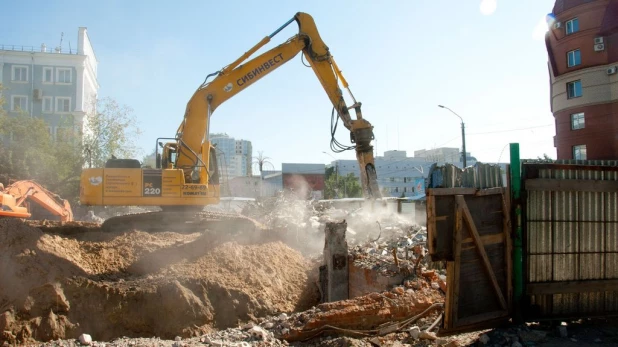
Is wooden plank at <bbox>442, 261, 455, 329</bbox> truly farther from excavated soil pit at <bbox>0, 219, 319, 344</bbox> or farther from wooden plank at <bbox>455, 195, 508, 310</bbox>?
excavated soil pit at <bbox>0, 219, 319, 344</bbox>

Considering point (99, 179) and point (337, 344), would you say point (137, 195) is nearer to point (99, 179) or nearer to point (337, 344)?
point (99, 179)

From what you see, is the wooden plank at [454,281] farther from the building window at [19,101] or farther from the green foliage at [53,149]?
the building window at [19,101]

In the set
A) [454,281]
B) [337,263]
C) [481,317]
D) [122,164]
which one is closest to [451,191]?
[454,281]

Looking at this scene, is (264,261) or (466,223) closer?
(466,223)

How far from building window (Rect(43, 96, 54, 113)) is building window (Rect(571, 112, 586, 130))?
41827 mm

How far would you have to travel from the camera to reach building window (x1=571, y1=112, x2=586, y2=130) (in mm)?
25484

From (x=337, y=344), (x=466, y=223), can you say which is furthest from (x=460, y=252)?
(x=337, y=344)

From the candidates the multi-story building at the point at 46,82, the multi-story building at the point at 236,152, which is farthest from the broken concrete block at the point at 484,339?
the multi-story building at the point at 236,152

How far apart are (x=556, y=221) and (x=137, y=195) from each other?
8414mm

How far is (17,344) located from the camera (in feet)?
22.5

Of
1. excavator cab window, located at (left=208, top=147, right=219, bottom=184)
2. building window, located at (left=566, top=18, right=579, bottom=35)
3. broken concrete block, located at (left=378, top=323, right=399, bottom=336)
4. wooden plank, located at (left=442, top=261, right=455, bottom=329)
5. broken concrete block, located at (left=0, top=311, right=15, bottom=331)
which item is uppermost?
building window, located at (left=566, top=18, right=579, bottom=35)

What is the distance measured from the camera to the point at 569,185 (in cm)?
523

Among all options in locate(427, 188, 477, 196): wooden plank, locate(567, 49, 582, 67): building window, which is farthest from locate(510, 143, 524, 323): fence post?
locate(567, 49, 582, 67): building window

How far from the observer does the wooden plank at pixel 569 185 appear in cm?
513
